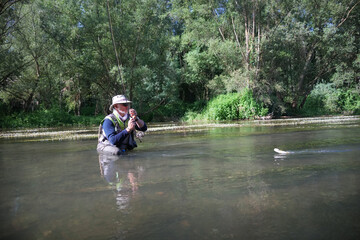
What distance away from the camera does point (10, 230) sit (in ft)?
9.67

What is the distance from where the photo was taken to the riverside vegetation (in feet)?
87.9

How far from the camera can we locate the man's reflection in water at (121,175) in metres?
3.94

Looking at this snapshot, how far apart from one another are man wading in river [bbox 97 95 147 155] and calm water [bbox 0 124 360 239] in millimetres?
1228

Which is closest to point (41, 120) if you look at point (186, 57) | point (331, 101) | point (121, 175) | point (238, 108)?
point (186, 57)

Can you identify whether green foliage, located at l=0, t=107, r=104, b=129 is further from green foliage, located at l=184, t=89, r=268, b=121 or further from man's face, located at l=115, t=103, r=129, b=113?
man's face, located at l=115, t=103, r=129, b=113

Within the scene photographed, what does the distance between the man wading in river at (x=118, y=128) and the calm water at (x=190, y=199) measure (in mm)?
1228

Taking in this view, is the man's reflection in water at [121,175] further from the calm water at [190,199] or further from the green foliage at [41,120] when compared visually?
the green foliage at [41,120]

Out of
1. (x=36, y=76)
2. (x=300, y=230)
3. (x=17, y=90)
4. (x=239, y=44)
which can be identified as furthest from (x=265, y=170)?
(x=36, y=76)

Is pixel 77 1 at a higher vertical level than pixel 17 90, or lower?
higher

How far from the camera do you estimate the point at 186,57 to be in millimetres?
34531

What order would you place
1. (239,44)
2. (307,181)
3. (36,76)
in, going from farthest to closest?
(36,76)
(239,44)
(307,181)

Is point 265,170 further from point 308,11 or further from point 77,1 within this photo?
point 308,11

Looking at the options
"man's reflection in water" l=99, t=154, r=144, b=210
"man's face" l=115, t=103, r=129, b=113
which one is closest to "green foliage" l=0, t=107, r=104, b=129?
"man's face" l=115, t=103, r=129, b=113

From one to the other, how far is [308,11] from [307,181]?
30230 millimetres
